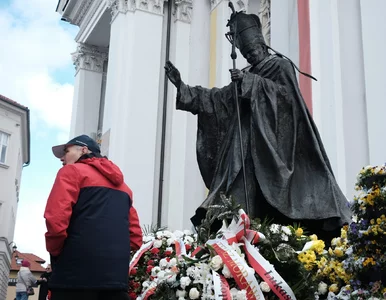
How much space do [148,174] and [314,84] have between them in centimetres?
594

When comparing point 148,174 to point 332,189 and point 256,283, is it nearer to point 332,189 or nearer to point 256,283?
point 332,189

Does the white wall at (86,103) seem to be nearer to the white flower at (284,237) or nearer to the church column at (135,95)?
the church column at (135,95)

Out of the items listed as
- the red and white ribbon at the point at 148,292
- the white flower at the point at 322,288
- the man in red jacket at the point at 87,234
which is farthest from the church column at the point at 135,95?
the white flower at the point at 322,288

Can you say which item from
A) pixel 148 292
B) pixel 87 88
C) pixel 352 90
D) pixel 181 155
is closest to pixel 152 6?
pixel 181 155

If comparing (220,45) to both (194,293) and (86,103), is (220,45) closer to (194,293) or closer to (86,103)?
(86,103)

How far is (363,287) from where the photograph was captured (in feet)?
8.11

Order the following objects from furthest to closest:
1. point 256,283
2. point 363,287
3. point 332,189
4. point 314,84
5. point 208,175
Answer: point 314,84 → point 208,175 → point 332,189 → point 256,283 → point 363,287

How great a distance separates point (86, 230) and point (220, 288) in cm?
77

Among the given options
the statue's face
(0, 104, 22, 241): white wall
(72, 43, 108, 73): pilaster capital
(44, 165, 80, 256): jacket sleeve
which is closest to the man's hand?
the statue's face

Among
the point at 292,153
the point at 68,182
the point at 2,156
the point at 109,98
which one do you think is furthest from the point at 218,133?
the point at 2,156

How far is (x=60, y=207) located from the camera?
9.48 feet

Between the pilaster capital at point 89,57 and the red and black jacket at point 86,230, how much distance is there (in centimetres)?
1703

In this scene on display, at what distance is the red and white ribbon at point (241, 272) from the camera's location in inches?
106

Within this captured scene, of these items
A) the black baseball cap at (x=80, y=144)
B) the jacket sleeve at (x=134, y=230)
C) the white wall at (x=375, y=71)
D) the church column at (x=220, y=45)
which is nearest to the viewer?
the black baseball cap at (x=80, y=144)
